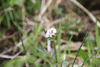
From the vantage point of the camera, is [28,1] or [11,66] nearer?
[11,66]

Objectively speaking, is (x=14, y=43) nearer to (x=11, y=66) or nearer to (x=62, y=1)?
(x=11, y=66)

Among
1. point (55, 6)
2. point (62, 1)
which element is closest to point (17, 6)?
point (55, 6)

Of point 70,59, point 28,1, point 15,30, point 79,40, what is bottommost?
point 70,59

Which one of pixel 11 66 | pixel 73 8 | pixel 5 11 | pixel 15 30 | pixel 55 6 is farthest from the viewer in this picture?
pixel 55 6

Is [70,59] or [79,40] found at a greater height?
[79,40]

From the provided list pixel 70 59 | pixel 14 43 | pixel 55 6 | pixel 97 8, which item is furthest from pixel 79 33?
pixel 14 43

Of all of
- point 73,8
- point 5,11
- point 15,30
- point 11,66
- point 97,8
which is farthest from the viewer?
point 73,8

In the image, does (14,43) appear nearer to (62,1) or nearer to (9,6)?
(9,6)

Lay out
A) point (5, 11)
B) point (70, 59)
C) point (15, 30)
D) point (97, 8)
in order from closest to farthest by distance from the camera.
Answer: point (70, 59) → point (5, 11) → point (15, 30) → point (97, 8)

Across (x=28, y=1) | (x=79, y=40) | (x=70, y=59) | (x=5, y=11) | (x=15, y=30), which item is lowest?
(x=70, y=59)
